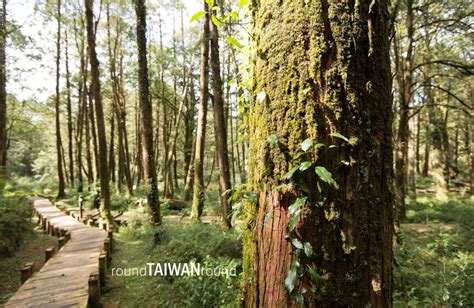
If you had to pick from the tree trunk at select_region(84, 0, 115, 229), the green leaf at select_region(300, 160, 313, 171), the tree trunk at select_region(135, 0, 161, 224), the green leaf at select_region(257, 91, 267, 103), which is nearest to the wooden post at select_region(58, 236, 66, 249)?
the tree trunk at select_region(84, 0, 115, 229)

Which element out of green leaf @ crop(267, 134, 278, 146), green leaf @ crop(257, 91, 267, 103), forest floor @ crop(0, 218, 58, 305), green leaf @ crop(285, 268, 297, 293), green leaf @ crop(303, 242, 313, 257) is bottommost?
forest floor @ crop(0, 218, 58, 305)

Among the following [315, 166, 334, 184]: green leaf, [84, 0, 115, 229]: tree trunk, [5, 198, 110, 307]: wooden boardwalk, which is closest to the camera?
[315, 166, 334, 184]: green leaf

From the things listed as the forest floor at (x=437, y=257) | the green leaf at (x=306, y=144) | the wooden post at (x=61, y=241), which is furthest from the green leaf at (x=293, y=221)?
the wooden post at (x=61, y=241)

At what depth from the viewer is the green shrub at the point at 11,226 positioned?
950 centimetres

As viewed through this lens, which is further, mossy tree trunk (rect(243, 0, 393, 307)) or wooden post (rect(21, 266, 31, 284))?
wooden post (rect(21, 266, 31, 284))

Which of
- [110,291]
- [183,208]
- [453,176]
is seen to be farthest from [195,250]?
[453,176]

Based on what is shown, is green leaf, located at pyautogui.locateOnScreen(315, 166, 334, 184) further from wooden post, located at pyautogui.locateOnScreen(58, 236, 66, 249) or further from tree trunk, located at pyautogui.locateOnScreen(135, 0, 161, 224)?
wooden post, located at pyautogui.locateOnScreen(58, 236, 66, 249)

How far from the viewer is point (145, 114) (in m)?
10.6

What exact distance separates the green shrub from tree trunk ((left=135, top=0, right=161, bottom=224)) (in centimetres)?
489

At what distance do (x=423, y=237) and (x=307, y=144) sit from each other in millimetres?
9740

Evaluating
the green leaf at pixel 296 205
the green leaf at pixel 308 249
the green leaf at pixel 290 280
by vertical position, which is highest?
the green leaf at pixel 296 205

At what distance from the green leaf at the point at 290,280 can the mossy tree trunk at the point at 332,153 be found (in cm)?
6

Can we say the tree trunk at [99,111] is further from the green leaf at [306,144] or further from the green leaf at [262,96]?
the green leaf at [306,144]

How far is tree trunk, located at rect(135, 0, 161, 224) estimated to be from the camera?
10.4m
